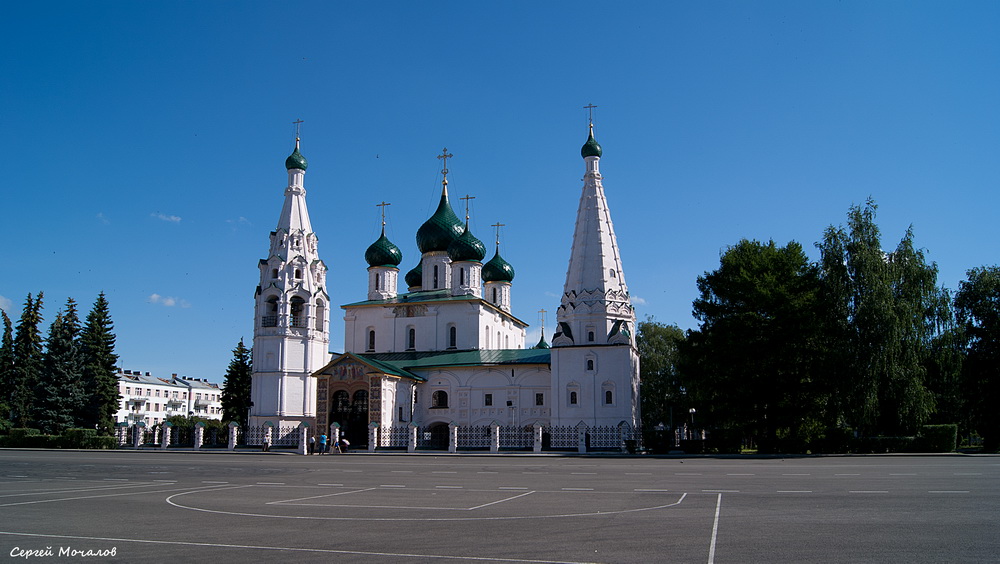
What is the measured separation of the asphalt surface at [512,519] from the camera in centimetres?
801

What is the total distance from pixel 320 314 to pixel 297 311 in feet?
5.16

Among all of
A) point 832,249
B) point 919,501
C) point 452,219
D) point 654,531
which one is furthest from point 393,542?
point 452,219

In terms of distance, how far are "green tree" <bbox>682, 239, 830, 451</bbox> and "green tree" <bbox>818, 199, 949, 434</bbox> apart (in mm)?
1269

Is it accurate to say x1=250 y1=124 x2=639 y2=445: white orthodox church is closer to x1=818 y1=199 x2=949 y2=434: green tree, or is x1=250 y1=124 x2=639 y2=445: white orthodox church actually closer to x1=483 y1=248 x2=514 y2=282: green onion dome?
x1=483 y1=248 x2=514 y2=282: green onion dome

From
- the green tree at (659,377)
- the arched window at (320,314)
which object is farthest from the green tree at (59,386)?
the green tree at (659,377)

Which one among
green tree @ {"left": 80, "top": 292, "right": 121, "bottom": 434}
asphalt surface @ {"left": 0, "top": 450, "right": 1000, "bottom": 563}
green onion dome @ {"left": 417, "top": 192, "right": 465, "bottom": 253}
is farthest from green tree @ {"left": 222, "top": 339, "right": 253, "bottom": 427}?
asphalt surface @ {"left": 0, "top": 450, "right": 1000, "bottom": 563}

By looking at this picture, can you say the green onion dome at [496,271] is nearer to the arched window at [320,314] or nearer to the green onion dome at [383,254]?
the green onion dome at [383,254]

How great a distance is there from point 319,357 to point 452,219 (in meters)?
14.4

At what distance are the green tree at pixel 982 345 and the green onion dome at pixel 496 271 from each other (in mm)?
30091

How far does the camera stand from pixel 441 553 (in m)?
8.01

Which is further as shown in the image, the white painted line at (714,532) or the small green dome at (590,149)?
the small green dome at (590,149)

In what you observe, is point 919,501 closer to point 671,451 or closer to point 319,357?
point 671,451

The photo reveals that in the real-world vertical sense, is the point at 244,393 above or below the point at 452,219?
below

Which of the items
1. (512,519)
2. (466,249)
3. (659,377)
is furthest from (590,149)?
(512,519)
